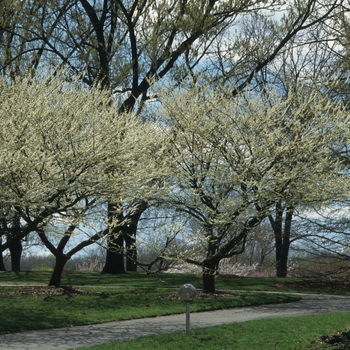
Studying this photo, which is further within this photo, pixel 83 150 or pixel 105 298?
pixel 105 298

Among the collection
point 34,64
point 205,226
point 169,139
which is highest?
point 34,64

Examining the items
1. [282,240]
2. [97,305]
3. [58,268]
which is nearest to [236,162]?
[97,305]

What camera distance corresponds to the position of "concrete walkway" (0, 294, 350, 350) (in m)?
10.7

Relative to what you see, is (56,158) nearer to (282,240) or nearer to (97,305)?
(97,305)

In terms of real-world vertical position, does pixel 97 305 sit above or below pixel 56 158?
below

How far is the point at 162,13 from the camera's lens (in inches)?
822

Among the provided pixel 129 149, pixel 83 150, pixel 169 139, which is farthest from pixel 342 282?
pixel 83 150

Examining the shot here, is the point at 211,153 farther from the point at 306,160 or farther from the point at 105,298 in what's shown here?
the point at 105,298

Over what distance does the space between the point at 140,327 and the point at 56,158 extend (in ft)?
13.0

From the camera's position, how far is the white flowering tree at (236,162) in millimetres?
16734

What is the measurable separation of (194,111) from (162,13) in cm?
515

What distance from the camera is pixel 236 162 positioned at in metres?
17.1

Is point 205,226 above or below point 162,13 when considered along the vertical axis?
below

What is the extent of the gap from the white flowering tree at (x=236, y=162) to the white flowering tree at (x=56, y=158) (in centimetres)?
182
